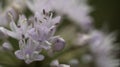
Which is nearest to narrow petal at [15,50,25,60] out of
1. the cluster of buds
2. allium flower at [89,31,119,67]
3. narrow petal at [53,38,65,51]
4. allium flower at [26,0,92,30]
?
the cluster of buds

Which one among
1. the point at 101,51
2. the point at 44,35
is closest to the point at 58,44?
the point at 44,35

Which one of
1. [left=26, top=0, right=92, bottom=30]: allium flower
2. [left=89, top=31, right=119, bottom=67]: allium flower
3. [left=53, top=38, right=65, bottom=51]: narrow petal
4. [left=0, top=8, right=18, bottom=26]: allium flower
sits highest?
[left=26, top=0, right=92, bottom=30]: allium flower

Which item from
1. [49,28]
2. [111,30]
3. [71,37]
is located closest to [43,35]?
[49,28]

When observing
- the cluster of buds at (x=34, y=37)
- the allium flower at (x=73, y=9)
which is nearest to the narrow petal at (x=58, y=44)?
the cluster of buds at (x=34, y=37)

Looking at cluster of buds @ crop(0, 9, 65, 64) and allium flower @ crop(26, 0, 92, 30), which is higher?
allium flower @ crop(26, 0, 92, 30)

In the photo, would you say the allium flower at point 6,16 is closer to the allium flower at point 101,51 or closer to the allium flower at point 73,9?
the allium flower at point 73,9

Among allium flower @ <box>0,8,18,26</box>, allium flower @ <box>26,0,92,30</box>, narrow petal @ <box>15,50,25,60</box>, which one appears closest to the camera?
narrow petal @ <box>15,50,25,60</box>

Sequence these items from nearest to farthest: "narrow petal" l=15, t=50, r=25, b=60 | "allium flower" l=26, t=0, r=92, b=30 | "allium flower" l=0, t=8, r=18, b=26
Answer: "narrow petal" l=15, t=50, r=25, b=60, "allium flower" l=0, t=8, r=18, b=26, "allium flower" l=26, t=0, r=92, b=30

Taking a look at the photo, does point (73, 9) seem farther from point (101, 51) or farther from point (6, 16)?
point (6, 16)

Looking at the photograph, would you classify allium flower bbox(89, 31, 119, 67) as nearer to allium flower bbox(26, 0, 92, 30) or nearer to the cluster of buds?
allium flower bbox(26, 0, 92, 30)

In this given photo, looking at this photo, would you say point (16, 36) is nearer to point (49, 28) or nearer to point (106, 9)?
point (49, 28)
